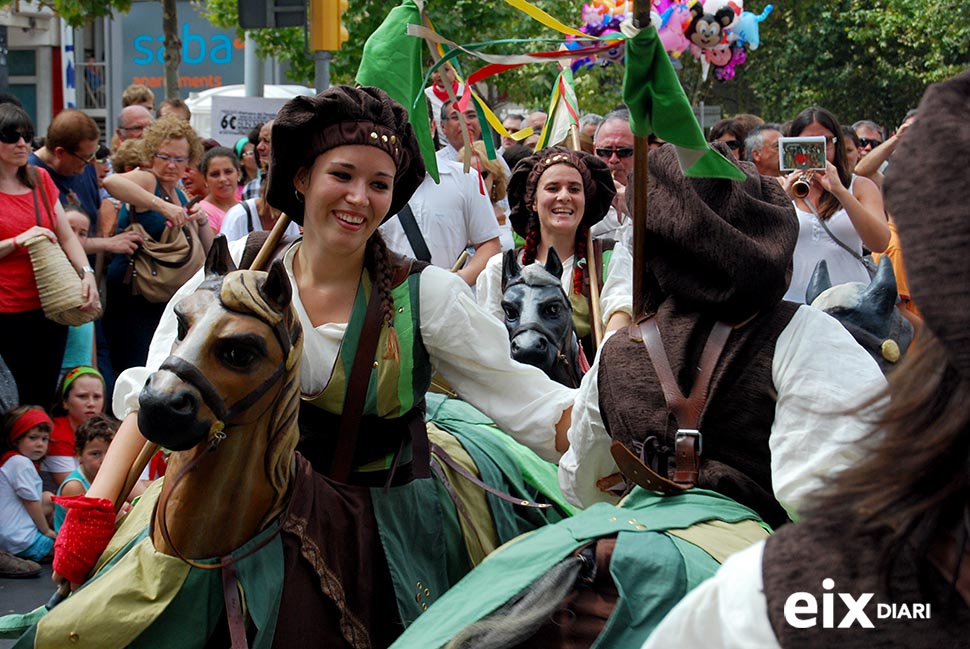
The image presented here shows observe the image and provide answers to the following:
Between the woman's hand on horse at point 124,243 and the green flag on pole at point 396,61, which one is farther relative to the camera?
the woman's hand on horse at point 124,243

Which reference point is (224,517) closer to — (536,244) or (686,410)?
(686,410)

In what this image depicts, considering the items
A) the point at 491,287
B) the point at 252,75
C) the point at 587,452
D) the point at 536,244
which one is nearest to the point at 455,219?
the point at 536,244

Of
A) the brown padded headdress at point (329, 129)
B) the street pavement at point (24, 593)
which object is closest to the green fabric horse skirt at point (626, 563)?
the brown padded headdress at point (329, 129)

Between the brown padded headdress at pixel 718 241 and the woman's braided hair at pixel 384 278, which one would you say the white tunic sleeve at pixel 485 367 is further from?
the brown padded headdress at pixel 718 241

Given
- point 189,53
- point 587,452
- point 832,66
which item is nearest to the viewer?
point 587,452

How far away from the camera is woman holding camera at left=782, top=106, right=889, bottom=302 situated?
6.88 metres

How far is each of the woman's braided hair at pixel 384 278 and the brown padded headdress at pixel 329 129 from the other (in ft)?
0.39

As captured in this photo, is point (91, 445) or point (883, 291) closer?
point (883, 291)

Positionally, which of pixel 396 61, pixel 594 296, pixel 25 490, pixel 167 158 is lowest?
pixel 25 490

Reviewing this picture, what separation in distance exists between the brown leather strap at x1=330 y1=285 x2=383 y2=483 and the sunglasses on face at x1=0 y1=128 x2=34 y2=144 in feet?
14.6

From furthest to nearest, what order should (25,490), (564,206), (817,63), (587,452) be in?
(817,63)
(25,490)
(564,206)
(587,452)

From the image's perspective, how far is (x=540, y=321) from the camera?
5.23 metres

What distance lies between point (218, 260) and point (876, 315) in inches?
77.6

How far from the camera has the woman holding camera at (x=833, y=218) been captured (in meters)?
6.88
